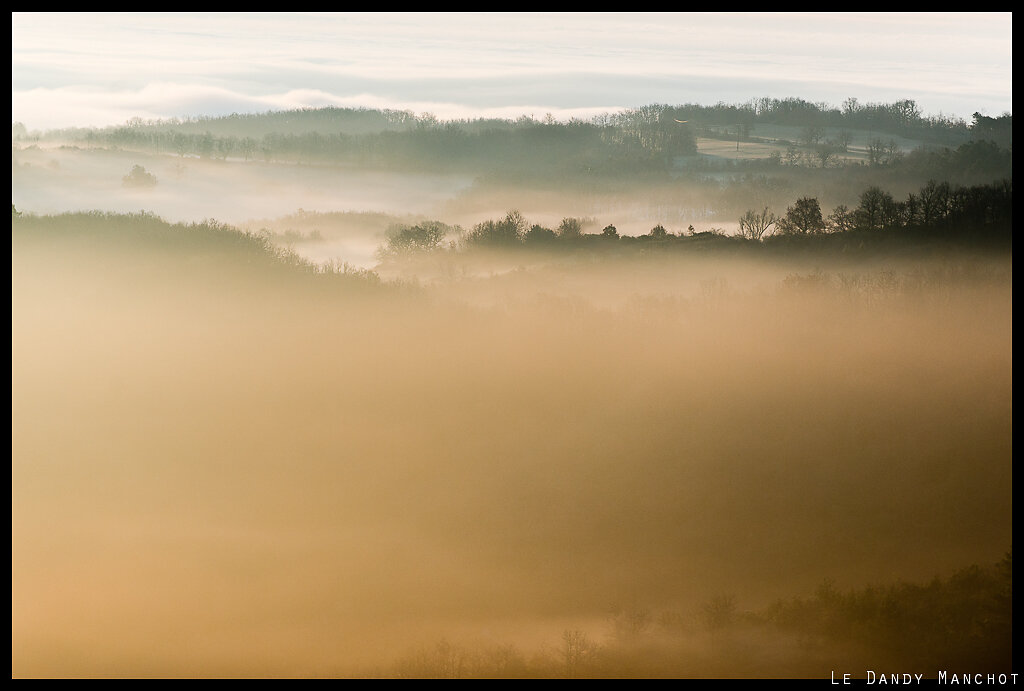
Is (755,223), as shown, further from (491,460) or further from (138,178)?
(138,178)

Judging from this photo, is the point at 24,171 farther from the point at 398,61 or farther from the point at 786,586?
the point at 786,586

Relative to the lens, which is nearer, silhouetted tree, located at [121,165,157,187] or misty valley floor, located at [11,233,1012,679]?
misty valley floor, located at [11,233,1012,679]

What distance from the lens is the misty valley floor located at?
3.82 meters

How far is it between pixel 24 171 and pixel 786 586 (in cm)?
361

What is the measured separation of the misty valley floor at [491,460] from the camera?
3822 mm

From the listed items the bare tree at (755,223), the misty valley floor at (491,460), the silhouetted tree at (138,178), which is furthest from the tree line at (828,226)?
the silhouetted tree at (138,178)

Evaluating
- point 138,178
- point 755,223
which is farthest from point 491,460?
point 138,178

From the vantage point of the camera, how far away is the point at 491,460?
12.8 feet

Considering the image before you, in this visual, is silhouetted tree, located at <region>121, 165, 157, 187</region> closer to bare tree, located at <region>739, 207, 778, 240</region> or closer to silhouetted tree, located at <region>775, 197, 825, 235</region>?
bare tree, located at <region>739, 207, 778, 240</region>

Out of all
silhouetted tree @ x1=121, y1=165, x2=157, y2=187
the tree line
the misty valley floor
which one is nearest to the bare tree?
the tree line

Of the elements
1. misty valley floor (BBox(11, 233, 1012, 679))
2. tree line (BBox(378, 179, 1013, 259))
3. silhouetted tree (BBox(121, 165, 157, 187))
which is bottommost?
misty valley floor (BBox(11, 233, 1012, 679))

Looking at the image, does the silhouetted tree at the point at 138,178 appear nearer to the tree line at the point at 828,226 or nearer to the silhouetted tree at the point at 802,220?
the tree line at the point at 828,226

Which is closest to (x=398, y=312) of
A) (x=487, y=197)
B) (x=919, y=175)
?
(x=487, y=197)

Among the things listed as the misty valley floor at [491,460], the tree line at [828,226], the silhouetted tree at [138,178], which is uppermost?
the silhouetted tree at [138,178]
